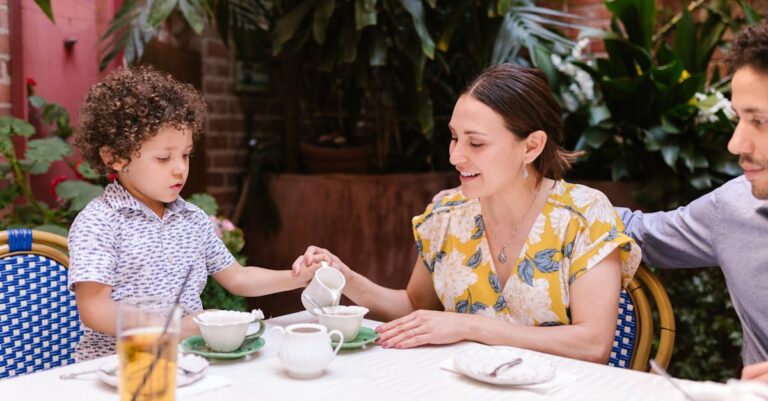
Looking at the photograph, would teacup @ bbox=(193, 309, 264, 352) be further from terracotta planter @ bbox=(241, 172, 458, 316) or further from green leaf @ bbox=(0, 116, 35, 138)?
terracotta planter @ bbox=(241, 172, 458, 316)

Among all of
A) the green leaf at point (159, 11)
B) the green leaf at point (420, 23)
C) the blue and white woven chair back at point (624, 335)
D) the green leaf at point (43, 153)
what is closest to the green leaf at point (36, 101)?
the green leaf at point (43, 153)

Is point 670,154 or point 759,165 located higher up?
point 759,165

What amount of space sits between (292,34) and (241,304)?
1.16m

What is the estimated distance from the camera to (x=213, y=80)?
3.76m

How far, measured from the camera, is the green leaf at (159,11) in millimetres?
2707

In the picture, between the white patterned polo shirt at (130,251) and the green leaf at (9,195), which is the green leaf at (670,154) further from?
the green leaf at (9,195)

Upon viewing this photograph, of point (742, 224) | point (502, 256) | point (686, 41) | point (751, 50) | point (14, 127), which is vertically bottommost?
point (502, 256)

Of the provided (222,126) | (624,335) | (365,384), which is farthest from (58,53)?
(624,335)

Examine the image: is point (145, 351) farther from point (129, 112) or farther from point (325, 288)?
point (129, 112)

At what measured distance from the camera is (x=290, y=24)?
3.26 m

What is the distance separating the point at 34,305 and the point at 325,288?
2.11ft

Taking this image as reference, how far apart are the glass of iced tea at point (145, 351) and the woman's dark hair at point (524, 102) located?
1.01m

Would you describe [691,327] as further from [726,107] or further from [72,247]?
[72,247]

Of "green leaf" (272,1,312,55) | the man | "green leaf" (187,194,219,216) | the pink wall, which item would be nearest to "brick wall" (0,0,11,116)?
the pink wall
